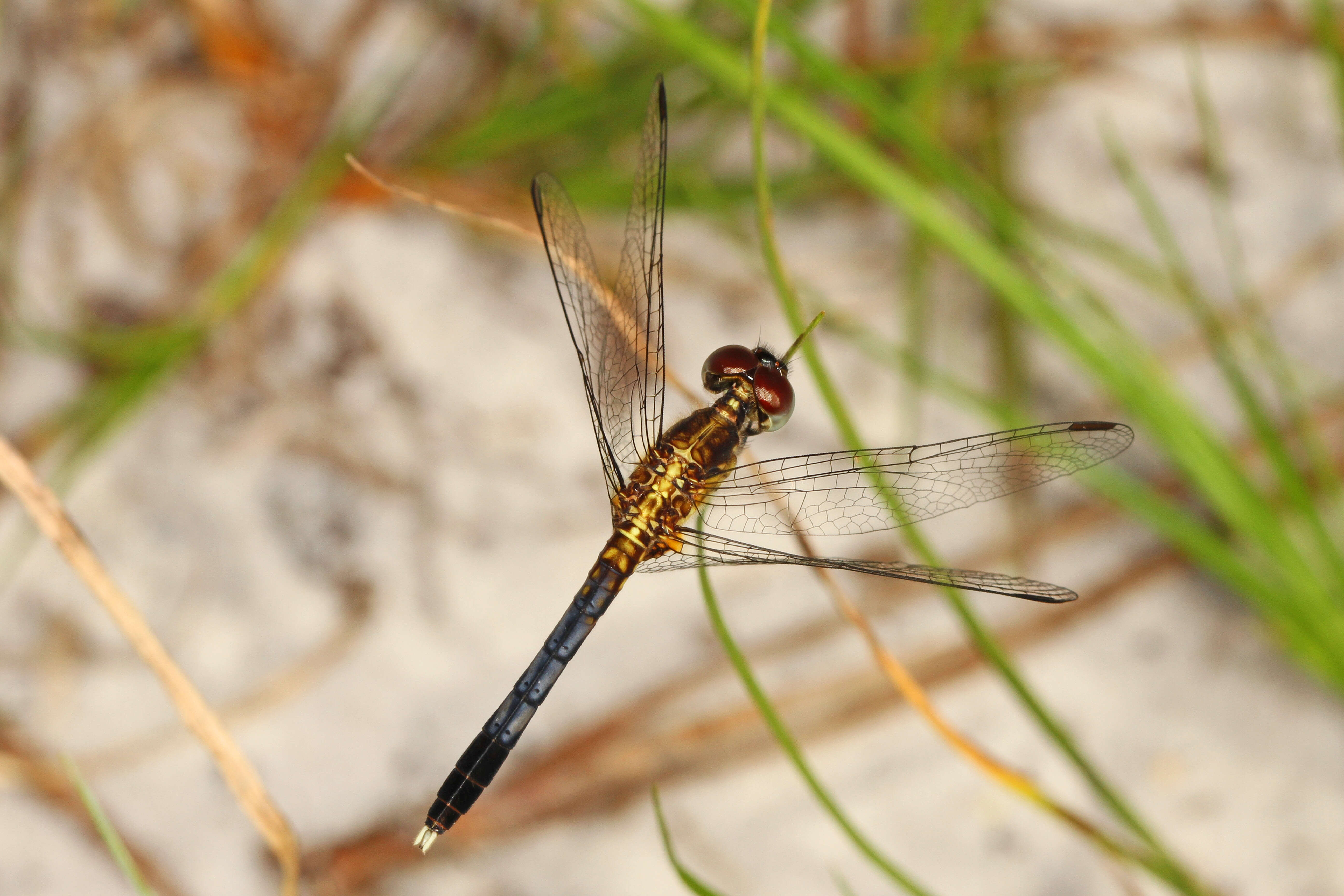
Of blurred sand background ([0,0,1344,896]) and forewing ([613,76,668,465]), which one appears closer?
forewing ([613,76,668,465])

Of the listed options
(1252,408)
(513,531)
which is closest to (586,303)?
(513,531)

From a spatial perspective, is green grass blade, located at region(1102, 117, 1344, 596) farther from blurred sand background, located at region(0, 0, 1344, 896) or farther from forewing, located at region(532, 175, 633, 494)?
forewing, located at region(532, 175, 633, 494)

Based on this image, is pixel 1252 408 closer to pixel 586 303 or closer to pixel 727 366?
pixel 727 366

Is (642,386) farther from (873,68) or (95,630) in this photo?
(95,630)

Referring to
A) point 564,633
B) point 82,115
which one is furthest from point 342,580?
point 82,115

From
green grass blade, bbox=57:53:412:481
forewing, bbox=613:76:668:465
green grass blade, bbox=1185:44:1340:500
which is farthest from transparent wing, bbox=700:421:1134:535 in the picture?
green grass blade, bbox=57:53:412:481
